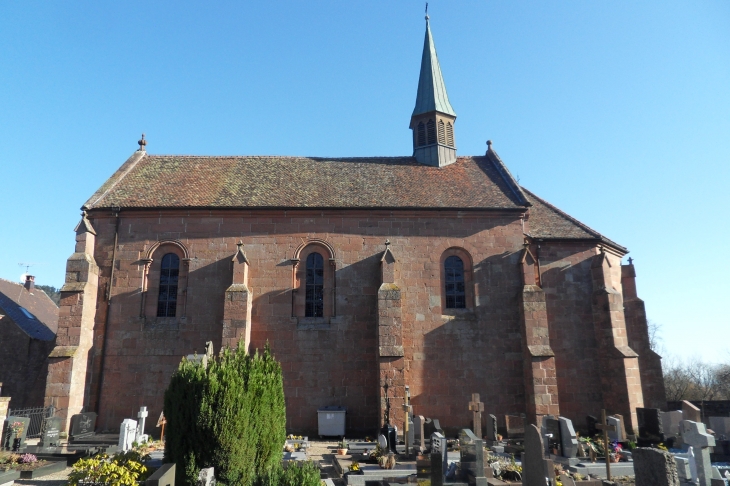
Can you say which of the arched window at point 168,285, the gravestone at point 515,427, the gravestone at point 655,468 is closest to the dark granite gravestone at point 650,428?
the gravestone at point 515,427

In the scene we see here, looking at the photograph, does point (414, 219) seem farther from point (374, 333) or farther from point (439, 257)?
point (374, 333)

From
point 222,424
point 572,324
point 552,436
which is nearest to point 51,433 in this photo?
point 222,424

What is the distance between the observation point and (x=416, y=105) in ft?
91.9

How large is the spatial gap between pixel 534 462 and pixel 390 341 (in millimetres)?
9516

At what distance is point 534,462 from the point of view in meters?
9.45

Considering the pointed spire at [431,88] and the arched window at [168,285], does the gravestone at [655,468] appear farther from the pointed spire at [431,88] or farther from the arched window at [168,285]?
the pointed spire at [431,88]

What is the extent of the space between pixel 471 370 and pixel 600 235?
8620 millimetres

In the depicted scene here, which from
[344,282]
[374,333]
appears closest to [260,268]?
[344,282]

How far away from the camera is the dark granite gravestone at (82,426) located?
16953 millimetres

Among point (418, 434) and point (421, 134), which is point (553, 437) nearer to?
point (418, 434)

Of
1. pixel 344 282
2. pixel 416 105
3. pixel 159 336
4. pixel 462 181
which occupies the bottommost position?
pixel 159 336

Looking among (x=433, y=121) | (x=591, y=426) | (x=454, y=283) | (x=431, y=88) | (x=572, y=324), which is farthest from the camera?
(x=431, y=88)

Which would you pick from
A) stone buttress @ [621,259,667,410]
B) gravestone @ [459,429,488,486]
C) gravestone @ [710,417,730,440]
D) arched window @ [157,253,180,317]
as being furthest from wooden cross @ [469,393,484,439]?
arched window @ [157,253,180,317]

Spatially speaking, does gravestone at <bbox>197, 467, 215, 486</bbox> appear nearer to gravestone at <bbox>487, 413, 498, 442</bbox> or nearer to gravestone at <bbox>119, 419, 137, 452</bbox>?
gravestone at <bbox>119, 419, 137, 452</bbox>
